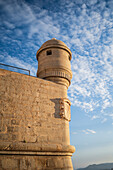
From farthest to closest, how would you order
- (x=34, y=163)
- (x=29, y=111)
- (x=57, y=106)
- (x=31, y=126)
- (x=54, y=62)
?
(x=54, y=62) < (x=57, y=106) < (x=29, y=111) < (x=31, y=126) < (x=34, y=163)

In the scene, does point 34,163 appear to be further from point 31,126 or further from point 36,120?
point 36,120

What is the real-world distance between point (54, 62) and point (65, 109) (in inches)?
97.6

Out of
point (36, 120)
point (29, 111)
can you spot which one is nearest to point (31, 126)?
point (36, 120)

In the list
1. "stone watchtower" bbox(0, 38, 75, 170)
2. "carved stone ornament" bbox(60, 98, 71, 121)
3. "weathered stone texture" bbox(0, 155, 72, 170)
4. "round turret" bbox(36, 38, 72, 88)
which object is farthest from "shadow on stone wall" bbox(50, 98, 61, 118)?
"weathered stone texture" bbox(0, 155, 72, 170)

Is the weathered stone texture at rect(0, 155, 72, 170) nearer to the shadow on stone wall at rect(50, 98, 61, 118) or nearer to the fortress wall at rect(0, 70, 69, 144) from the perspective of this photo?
the fortress wall at rect(0, 70, 69, 144)

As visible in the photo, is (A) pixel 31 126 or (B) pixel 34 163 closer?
(B) pixel 34 163

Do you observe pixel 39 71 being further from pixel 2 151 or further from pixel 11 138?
pixel 2 151

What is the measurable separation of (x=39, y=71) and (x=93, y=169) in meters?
127

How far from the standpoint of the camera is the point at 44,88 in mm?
7371

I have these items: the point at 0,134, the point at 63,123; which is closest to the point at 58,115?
the point at 63,123

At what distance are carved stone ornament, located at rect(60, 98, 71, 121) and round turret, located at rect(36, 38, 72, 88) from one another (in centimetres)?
103

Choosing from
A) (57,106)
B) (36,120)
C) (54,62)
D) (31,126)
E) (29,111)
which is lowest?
(31,126)

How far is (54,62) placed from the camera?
8.19 meters

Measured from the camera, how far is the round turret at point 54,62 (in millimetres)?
8039
